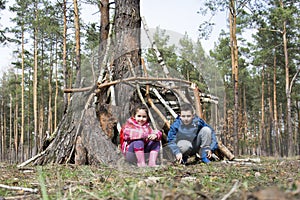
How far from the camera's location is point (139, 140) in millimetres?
4246

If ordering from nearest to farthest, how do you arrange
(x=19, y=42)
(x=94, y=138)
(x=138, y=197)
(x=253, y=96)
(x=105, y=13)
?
(x=138, y=197) → (x=94, y=138) → (x=105, y=13) → (x=19, y=42) → (x=253, y=96)

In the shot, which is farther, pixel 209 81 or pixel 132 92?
pixel 132 92

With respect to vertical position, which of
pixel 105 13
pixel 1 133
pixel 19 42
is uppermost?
pixel 19 42

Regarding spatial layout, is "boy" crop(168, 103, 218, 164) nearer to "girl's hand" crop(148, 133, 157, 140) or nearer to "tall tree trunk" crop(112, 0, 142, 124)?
"girl's hand" crop(148, 133, 157, 140)

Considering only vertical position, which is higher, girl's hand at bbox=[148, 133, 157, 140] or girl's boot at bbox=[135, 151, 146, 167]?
girl's hand at bbox=[148, 133, 157, 140]

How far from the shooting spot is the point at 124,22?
5.50m

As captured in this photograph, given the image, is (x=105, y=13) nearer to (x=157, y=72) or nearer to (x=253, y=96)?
(x=157, y=72)

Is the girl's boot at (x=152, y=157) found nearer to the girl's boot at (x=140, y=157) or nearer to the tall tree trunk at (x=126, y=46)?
the girl's boot at (x=140, y=157)

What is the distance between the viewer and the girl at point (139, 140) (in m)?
4.18

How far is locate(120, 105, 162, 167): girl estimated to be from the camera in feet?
13.7

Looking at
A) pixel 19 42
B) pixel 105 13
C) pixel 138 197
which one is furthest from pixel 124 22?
pixel 19 42

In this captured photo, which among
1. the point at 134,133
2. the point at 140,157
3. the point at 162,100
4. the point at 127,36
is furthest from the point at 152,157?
the point at 127,36

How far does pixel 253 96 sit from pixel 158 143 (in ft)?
96.1

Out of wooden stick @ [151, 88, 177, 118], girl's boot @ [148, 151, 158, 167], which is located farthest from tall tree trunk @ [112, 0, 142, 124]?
girl's boot @ [148, 151, 158, 167]
